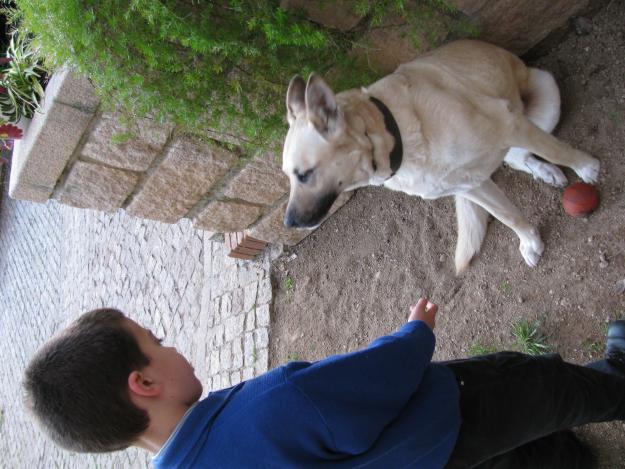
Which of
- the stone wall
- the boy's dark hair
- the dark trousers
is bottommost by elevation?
the stone wall

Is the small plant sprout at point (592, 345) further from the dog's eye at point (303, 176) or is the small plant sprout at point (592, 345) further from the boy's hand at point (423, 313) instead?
the dog's eye at point (303, 176)

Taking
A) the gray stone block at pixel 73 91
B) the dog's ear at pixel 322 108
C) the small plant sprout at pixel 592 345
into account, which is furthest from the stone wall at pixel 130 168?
the small plant sprout at pixel 592 345

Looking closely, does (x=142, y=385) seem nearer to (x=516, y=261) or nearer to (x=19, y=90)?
(x=516, y=261)

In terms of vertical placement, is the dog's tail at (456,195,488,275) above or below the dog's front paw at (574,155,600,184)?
below

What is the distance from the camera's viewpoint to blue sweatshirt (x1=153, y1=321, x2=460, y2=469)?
1.45m

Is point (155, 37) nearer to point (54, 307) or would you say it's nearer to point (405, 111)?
point (405, 111)

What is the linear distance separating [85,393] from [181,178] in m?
2.32

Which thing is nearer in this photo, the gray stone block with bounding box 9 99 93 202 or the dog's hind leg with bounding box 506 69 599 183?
the dog's hind leg with bounding box 506 69 599 183

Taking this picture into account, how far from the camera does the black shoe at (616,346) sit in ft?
7.35

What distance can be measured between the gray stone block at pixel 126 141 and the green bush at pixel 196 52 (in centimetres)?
20

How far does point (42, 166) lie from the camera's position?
11.1ft

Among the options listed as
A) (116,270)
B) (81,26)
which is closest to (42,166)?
(81,26)

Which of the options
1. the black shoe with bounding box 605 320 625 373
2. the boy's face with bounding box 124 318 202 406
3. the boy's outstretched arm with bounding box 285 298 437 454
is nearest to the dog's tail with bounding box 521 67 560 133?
the black shoe with bounding box 605 320 625 373

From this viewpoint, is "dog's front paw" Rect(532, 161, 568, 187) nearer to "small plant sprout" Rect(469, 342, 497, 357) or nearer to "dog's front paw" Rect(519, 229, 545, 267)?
"dog's front paw" Rect(519, 229, 545, 267)
